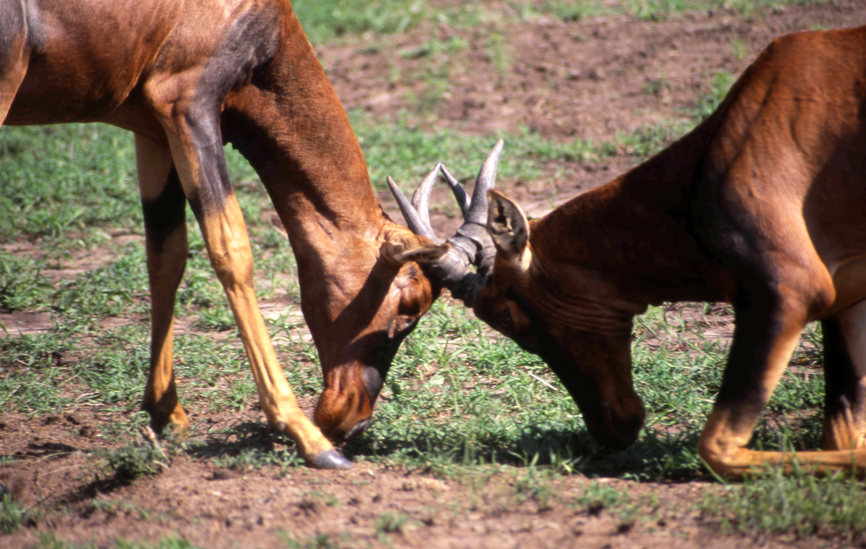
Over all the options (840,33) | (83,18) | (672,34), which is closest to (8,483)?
(83,18)

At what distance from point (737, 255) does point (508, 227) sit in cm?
93

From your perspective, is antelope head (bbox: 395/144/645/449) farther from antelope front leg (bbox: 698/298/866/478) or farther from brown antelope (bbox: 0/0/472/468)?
antelope front leg (bbox: 698/298/866/478)

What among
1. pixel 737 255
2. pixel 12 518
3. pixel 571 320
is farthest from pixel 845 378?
pixel 12 518

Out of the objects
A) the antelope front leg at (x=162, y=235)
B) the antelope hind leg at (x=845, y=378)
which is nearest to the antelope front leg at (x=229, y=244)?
the antelope front leg at (x=162, y=235)

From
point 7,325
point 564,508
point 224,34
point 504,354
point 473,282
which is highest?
point 224,34

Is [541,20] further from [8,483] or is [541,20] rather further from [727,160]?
[8,483]

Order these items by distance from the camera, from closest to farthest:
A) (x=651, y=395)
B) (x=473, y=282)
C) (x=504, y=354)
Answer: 1. (x=473, y=282)
2. (x=651, y=395)
3. (x=504, y=354)

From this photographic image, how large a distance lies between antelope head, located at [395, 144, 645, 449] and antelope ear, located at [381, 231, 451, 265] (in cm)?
26

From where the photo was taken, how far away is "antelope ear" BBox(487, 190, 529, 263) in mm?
3441

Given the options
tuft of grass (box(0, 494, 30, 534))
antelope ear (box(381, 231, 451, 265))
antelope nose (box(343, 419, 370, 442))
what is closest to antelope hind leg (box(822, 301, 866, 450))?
antelope ear (box(381, 231, 451, 265))

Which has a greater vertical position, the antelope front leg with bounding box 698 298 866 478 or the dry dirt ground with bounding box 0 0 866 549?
the antelope front leg with bounding box 698 298 866 478

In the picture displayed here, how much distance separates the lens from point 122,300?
18.7 feet

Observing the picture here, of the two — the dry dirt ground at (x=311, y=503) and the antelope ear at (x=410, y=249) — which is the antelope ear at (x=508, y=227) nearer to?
the antelope ear at (x=410, y=249)

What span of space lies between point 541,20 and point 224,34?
851cm
